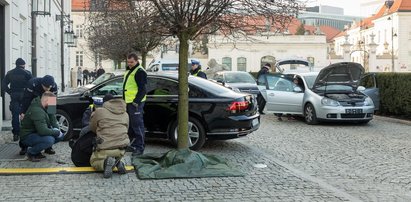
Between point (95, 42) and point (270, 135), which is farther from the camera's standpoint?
point (95, 42)

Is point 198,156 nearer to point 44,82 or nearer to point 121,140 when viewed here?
point 121,140

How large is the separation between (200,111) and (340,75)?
295 inches

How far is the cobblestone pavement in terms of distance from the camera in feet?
22.3

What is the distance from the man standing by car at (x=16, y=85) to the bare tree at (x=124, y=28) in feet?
6.80

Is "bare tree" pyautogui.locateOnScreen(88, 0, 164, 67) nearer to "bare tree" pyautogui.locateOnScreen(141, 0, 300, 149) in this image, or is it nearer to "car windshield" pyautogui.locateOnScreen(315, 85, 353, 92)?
"bare tree" pyautogui.locateOnScreen(141, 0, 300, 149)

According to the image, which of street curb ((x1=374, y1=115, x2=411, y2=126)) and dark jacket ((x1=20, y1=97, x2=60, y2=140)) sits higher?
dark jacket ((x1=20, y1=97, x2=60, y2=140))

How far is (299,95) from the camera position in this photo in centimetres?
1630

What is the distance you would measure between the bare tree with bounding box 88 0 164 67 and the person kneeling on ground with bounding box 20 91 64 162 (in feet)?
6.55

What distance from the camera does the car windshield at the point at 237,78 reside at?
24641 millimetres

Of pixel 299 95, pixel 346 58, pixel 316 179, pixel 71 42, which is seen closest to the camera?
pixel 316 179

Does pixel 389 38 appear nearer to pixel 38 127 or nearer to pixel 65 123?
pixel 65 123

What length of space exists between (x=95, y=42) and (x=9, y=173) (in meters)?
25.5

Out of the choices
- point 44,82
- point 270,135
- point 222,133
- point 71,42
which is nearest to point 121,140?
point 44,82

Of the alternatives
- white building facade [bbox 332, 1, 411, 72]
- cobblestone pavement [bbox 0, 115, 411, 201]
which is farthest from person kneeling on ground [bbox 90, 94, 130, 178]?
white building facade [bbox 332, 1, 411, 72]
